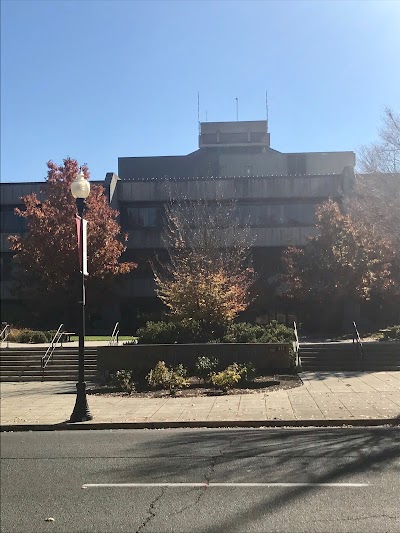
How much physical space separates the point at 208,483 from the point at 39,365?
1648 centimetres

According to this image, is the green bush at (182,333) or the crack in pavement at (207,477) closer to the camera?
the crack in pavement at (207,477)

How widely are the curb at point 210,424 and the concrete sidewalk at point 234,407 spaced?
19 millimetres

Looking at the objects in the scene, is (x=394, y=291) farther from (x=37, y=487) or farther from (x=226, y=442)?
Answer: (x=37, y=487)

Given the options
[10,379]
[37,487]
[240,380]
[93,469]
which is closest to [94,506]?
[37,487]

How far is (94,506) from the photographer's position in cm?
585

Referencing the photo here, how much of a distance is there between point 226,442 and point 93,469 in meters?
2.52

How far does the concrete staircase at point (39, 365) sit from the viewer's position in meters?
20.6

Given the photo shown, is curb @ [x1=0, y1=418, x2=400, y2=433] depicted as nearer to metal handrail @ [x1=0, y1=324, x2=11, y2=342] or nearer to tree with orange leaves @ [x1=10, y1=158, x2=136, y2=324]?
metal handrail @ [x1=0, y1=324, x2=11, y2=342]

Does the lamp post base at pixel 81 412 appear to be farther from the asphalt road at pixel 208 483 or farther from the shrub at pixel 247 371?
the shrub at pixel 247 371

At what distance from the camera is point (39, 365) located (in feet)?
71.2

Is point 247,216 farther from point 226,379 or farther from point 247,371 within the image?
point 226,379

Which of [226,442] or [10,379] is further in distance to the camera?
[10,379]

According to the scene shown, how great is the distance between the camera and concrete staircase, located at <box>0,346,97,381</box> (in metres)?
20.6

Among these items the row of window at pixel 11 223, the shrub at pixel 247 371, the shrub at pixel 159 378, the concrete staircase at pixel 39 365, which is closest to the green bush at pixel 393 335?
the shrub at pixel 247 371
